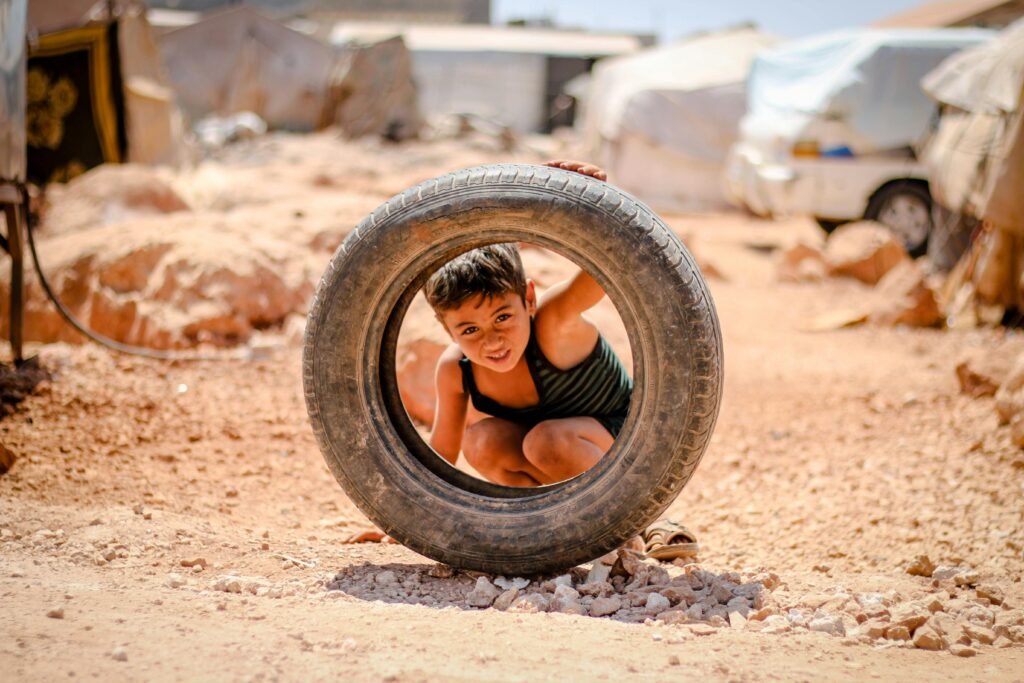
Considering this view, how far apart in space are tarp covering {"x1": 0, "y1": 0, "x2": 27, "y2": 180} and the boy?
260 centimetres

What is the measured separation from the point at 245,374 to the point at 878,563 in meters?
3.47

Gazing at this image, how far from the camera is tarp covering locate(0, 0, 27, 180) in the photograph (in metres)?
4.43

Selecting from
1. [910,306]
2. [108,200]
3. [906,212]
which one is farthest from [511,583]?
[906,212]

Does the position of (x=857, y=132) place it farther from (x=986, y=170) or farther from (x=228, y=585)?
(x=228, y=585)

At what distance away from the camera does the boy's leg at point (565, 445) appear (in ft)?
10.1

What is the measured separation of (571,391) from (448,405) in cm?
44

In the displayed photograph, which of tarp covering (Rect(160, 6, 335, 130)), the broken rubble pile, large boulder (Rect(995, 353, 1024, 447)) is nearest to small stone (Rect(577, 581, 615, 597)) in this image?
the broken rubble pile

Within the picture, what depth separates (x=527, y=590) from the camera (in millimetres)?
2701

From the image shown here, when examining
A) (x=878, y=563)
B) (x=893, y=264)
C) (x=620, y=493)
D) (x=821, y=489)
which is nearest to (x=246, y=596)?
(x=620, y=493)

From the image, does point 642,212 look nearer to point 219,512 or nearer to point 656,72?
point 219,512

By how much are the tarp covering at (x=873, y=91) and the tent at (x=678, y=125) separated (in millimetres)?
4820

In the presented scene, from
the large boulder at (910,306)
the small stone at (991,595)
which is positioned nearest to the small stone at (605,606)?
the small stone at (991,595)

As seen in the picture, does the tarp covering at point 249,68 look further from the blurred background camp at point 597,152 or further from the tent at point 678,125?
the tent at point 678,125

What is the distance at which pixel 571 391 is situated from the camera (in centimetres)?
324
